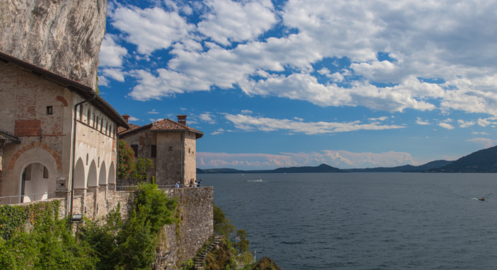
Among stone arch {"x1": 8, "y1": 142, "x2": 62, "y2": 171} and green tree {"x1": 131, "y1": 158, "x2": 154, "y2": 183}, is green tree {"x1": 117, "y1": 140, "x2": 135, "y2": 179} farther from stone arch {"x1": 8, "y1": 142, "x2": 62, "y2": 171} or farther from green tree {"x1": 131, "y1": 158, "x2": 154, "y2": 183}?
stone arch {"x1": 8, "y1": 142, "x2": 62, "y2": 171}

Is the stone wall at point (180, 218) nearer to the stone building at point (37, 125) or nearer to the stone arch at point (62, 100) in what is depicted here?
the stone building at point (37, 125)

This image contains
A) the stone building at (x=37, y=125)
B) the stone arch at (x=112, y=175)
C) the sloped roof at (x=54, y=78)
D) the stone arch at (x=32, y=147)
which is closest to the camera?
the sloped roof at (x=54, y=78)

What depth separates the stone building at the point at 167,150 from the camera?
110ft

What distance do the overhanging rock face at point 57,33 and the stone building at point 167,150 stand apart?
34.4 ft

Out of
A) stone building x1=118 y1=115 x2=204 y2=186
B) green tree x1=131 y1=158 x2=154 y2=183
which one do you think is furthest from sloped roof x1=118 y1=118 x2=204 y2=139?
green tree x1=131 y1=158 x2=154 y2=183

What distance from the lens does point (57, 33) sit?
33.4m

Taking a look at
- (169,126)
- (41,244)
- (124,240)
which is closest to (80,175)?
(124,240)

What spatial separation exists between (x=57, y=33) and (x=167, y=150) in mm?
15808

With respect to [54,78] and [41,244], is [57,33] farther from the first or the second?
[41,244]

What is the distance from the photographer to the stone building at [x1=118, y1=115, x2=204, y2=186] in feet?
110

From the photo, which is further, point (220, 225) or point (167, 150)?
point (220, 225)

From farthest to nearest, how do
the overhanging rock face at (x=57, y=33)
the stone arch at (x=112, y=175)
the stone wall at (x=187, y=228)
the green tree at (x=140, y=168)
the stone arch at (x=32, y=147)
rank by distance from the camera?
the green tree at (x=140, y=168)
the overhanging rock face at (x=57, y=33)
the stone arch at (x=112, y=175)
the stone wall at (x=187, y=228)
the stone arch at (x=32, y=147)

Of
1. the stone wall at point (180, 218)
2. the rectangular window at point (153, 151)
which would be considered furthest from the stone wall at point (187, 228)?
the rectangular window at point (153, 151)

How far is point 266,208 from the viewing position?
79.2m
